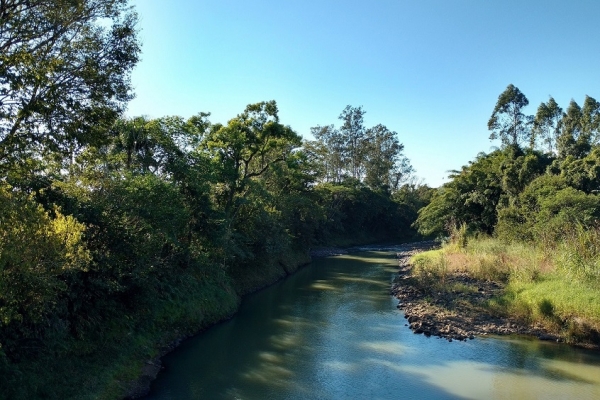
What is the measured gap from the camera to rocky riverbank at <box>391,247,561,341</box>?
15961mm

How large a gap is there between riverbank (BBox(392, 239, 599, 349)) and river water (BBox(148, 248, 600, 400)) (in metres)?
0.65

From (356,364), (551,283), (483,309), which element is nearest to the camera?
(356,364)

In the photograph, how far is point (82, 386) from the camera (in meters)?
9.65

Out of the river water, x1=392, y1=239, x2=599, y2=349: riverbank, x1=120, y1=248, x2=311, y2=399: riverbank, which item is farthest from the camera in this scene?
x1=392, y1=239, x2=599, y2=349: riverbank

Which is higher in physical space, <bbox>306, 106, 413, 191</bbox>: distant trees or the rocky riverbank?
<bbox>306, 106, 413, 191</bbox>: distant trees

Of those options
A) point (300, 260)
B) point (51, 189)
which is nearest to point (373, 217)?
point (300, 260)

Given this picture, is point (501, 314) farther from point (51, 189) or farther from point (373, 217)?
point (373, 217)

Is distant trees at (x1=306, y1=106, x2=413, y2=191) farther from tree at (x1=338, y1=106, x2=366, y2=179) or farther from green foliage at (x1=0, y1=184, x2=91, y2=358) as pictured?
green foliage at (x1=0, y1=184, x2=91, y2=358)

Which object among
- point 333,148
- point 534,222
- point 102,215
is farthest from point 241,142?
point 333,148

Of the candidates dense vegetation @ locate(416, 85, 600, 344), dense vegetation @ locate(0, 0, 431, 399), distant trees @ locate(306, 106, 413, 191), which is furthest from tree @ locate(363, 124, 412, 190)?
dense vegetation @ locate(0, 0, 431, 399)

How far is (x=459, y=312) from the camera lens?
17906 millimetres

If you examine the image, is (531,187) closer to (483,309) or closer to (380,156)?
(483,309)

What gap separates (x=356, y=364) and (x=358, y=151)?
171 ft

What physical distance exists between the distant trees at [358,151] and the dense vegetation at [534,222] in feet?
63.6
